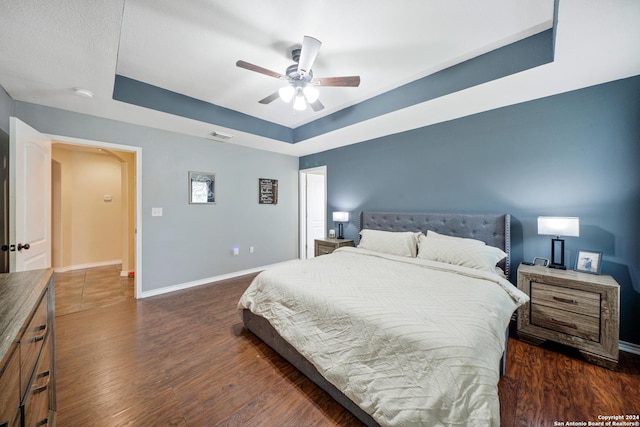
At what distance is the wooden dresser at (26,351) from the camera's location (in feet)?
2.40

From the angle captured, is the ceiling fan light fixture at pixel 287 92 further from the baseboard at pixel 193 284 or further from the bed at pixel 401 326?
the baseboard at pixel 193 284

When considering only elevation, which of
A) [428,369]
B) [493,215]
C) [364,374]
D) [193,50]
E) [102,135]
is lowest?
[364,374]

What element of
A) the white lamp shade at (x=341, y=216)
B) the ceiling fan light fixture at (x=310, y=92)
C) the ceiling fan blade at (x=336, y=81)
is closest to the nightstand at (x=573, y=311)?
A: the ceiling fan blade at (x=336, y=81)

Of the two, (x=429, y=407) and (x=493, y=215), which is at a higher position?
(x=493, y=215)

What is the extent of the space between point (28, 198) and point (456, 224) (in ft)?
15.2

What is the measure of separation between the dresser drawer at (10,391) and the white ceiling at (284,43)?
1904mm

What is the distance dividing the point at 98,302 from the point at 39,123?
230 cm

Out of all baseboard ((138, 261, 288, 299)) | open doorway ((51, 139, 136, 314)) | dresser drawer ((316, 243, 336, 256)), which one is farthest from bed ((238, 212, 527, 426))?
open doorway ((51, 139, 136, 314))

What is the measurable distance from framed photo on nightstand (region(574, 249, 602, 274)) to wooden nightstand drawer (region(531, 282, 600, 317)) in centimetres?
36

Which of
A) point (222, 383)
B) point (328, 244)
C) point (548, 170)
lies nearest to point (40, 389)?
point (222, 383)

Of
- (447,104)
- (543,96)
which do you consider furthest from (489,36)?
(543,96)

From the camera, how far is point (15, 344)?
0.79 meters

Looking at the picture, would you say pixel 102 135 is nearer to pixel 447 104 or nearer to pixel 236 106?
pixel 236 106

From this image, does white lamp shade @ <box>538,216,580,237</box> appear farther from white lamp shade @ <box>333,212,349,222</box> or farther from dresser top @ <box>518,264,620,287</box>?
white lamp shade @ <box>333,212,349,222</box>
